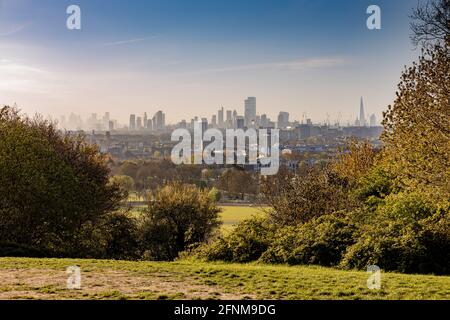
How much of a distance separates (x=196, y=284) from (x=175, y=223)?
2583 cm

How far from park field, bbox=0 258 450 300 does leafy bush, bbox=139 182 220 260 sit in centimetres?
2105

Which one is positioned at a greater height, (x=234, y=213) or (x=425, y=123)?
(x=425, y=123)

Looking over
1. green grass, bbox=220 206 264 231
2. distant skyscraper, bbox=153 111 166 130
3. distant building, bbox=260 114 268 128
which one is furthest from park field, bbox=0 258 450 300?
distant skyscraper, bbox=153 111 166 130

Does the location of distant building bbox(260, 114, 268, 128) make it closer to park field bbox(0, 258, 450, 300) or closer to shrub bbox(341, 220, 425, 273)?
shrub bbox(341, 220, 425, 273)

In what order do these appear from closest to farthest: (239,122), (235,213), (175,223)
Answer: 1. (175,223)
2. (235,213)
3. (239,122)

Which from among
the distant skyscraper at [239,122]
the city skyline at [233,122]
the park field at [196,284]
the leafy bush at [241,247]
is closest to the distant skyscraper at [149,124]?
the city skyline at [233,122]

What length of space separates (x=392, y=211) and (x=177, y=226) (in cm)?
1950

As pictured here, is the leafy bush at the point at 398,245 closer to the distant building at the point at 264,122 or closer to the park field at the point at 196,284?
the park field at the point at 196,284

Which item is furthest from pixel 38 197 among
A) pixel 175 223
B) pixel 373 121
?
pixel 373 121

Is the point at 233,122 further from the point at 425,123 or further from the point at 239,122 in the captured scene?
the point at 425,123

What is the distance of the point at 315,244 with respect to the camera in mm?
→ 20234

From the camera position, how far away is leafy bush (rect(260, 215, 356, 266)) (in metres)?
Answer: 20.1

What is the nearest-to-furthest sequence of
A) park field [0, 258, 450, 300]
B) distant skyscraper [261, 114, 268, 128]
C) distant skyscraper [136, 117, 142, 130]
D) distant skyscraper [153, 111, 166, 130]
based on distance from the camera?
park field [0, 258, 450, 300], distant skyscraper [261, 114, 268, 128], distant skyscraper [153, 111, 166, 130], distant skyscraper [136, 117, 142, 130]
